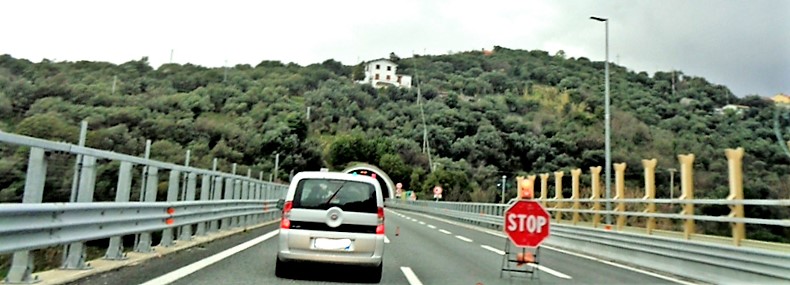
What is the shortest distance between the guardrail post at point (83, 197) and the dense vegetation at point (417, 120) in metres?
0.26

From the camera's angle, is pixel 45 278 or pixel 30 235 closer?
pixel 30 235

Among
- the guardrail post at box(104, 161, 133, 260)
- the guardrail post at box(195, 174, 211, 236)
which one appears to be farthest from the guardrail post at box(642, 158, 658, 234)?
the guardrail post at box(104, 161, 133, 260)

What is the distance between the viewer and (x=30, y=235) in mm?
5629

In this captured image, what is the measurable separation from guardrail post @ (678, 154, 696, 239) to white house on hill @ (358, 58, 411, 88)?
14674 cm

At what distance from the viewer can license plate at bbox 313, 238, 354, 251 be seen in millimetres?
8094

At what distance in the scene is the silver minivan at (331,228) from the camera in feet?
26.5

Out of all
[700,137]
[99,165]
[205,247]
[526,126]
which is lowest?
[205,247]

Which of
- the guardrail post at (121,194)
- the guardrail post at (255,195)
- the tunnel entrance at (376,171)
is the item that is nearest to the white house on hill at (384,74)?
the tunnel entrance at (376,171)

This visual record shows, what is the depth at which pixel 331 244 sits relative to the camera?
8.11 metres

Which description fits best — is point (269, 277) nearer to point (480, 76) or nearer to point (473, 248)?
point (473, 248)

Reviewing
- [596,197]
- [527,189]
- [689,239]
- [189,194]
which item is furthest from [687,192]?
[189,194]

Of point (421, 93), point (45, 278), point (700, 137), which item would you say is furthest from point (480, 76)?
point (45, 278)

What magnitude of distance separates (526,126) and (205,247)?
80.9 metres

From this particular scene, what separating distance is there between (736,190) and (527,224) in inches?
171
